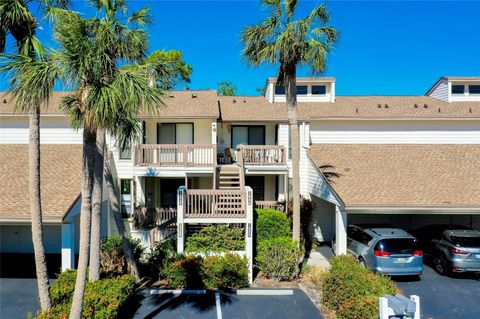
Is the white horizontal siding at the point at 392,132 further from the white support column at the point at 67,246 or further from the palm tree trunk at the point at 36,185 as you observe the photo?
the palm tree trunk at the point at 36,185

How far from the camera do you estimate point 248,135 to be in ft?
61.2

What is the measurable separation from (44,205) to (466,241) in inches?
586

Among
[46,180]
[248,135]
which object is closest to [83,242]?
[46,180]

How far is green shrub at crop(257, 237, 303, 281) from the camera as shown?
1173cm

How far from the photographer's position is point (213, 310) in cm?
960

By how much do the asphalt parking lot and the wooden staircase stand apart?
7649mm

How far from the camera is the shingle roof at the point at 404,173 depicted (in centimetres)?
1257

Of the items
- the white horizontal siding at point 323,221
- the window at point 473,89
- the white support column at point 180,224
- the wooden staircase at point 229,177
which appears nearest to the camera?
the white support column at point 180,224

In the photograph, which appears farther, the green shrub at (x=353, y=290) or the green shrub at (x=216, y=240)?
the green shrub at (x=216, y=240)

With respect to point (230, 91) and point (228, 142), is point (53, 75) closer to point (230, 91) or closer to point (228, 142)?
point (228, 142)

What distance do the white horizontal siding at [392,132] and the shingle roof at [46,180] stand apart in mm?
12707

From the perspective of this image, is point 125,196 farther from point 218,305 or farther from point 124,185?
point 218,305

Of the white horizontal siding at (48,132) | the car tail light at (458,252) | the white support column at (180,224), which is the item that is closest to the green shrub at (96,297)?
the white support column at (180,224)

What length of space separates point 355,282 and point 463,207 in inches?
256
